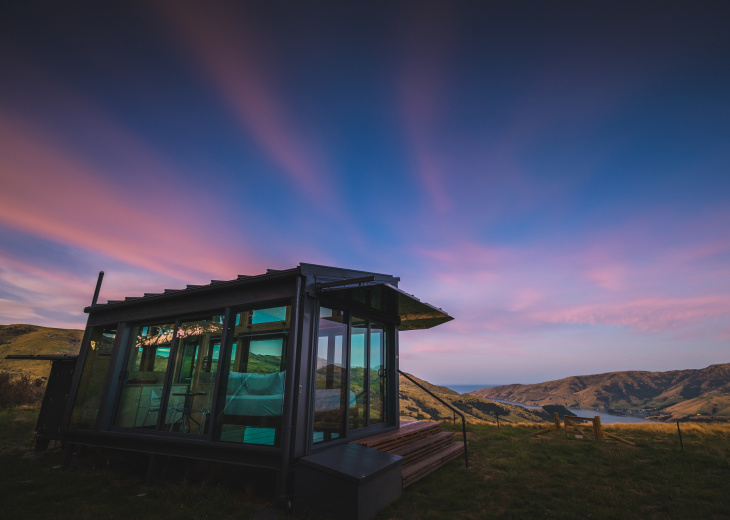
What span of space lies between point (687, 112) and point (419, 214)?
9607 mm

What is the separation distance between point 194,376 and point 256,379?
1630 mm

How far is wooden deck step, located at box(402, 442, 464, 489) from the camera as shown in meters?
5.00

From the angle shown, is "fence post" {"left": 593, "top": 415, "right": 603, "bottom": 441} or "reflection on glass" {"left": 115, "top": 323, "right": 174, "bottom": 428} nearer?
"reflection on glass" {"left": 115, "top": 323, "right": 174, "bottom": 428}

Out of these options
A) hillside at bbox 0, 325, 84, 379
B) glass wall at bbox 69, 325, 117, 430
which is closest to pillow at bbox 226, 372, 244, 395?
glass wall at bbox 69, 325, 117, 430

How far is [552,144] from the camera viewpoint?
11.3 metres

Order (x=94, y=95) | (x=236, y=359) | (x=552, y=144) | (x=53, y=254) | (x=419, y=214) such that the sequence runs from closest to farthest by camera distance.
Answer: (x=236, y=359) → (x=94, y=95) → (x=552, y=144) → (x=419, y=214) → (x=53, y=254)

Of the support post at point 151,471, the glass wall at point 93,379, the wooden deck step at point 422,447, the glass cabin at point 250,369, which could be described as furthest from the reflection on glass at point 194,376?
the wooden deck step at point 422,447

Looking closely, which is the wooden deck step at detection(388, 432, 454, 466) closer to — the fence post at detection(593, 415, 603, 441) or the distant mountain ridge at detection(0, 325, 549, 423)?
the fence post at detection(593, 415, 603, 441)

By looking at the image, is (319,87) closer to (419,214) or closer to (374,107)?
(374,107)

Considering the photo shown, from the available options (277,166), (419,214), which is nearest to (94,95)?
(277,166)

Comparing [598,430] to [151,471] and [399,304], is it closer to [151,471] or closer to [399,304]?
[399,304]

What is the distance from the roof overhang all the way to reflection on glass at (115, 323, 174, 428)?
4.18m

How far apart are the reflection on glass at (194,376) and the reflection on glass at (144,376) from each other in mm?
498

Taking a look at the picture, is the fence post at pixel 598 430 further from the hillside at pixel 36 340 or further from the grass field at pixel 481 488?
the hillside at pixel 36 340
